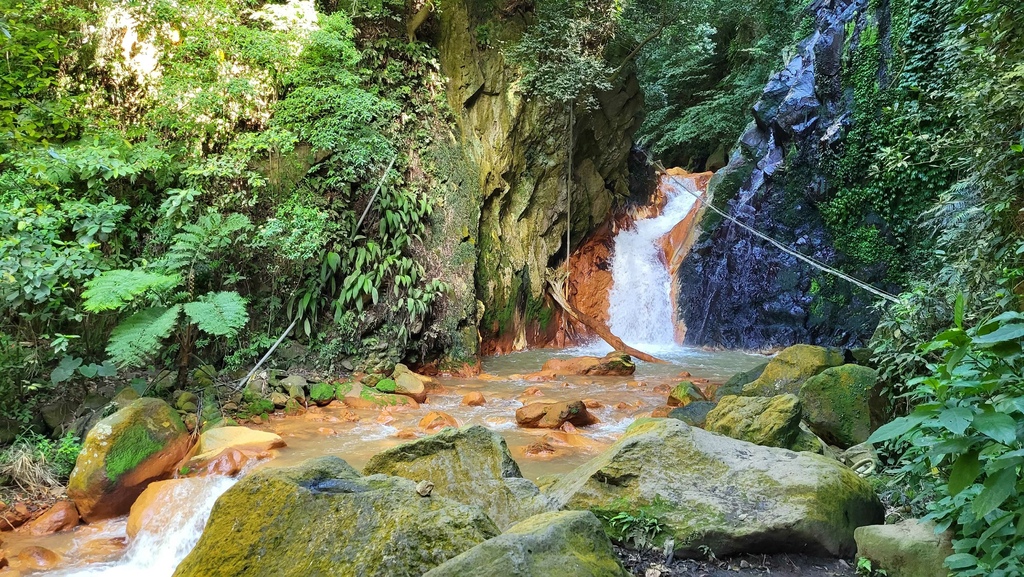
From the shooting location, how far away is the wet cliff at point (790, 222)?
508 inches

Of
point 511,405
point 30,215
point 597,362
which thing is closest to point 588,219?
point 597,362

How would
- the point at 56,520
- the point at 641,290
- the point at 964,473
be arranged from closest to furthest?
the point at 964,473 < the point at 56,520 < the point at 641,290

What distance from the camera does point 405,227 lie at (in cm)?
962

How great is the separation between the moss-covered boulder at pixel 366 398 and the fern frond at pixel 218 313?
6.42ft

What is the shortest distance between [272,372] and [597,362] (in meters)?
5.54

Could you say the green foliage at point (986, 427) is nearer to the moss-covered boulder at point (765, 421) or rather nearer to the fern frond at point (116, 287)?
the moss-covered boulder at point (765, 421)

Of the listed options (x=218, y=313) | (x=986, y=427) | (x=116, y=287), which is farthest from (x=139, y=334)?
(x=986, y=427)

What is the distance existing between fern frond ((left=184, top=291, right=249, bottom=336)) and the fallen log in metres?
7.91

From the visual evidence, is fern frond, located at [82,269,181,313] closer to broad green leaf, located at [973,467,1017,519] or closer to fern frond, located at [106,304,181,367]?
fern frond, located at [106,304,181,367]

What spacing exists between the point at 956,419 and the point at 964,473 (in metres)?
0.20

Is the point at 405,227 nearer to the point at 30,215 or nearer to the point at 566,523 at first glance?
the point at 30,215

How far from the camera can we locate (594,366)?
34.2ft

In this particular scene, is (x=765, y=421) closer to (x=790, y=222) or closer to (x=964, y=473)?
(x=964, y=473)

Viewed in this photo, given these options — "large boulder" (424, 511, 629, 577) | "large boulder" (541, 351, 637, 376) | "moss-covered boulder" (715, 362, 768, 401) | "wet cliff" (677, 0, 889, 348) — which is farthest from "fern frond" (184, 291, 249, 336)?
"wet cliff" (677, 0, 889, 348)
